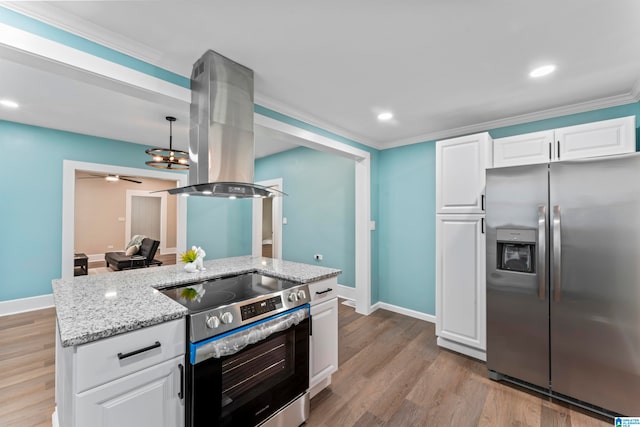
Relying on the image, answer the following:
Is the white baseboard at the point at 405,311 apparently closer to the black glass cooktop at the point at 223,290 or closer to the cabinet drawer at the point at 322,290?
the cabinet drawer at the point at 322,290

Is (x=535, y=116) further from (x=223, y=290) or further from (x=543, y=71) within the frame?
(x=223, y=290)

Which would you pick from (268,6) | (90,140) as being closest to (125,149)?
(90,140)

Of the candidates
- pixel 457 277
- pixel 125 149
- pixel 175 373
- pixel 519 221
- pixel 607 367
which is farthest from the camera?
pixel 125 149

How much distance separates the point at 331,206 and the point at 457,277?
7.44 ft

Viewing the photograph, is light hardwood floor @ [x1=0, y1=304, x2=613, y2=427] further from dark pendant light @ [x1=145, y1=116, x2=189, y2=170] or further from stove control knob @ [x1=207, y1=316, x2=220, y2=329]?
dark pendant light @ [x1=145, y1=116, x2=189, y2=170]

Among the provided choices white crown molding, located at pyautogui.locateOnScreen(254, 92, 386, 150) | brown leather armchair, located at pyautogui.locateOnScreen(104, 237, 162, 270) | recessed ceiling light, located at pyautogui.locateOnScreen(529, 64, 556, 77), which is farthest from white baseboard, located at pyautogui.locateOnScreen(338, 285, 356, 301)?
brown leather armchair, located at pyautogui.locateOnScreen(104, 237, 162, 270)

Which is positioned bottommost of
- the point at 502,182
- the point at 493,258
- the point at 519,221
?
the point at 493,258

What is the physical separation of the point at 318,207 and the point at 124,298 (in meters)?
3.47

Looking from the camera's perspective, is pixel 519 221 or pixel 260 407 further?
pixel 519 221

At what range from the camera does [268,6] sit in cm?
147

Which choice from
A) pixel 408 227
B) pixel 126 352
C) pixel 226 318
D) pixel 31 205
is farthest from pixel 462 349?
pixel 31 205

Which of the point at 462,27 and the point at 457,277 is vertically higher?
the point at 462,27

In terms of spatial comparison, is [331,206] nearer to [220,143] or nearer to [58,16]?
[220,143]

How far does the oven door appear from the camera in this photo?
4.32 ft
